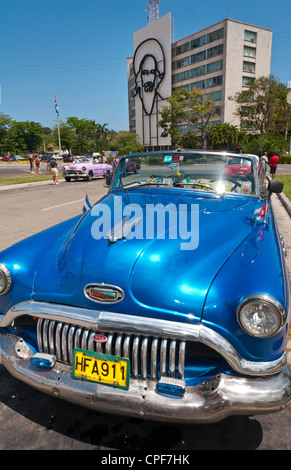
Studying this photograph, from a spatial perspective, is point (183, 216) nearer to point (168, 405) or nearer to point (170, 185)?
point (170, 185)

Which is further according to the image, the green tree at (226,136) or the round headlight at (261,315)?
the green tree at (226,136)

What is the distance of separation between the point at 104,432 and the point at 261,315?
120 cm

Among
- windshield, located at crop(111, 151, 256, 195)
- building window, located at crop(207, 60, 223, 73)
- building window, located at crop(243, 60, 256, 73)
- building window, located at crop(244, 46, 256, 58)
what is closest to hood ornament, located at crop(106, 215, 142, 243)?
windshield, located at crop(111, 151, 256, 195)

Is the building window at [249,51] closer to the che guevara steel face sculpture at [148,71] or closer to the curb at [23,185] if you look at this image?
the che guevara steel face sculpture at [148,71]

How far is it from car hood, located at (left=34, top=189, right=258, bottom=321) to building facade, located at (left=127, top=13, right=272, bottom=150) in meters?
49.3

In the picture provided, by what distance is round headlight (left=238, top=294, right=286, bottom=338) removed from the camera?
1.65 m

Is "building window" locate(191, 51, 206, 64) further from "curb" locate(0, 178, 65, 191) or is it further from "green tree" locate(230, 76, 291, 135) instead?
"curb" locate(0, 178, 65, 191)

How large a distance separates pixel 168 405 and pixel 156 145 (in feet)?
224

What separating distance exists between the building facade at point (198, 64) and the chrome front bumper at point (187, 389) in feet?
164

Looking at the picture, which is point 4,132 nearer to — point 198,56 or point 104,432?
point 198,56

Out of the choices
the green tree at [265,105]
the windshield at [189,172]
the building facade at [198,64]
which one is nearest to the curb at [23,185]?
the windshield at [189,172]

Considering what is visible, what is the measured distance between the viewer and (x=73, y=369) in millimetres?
1828

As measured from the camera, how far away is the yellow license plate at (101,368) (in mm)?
1729
